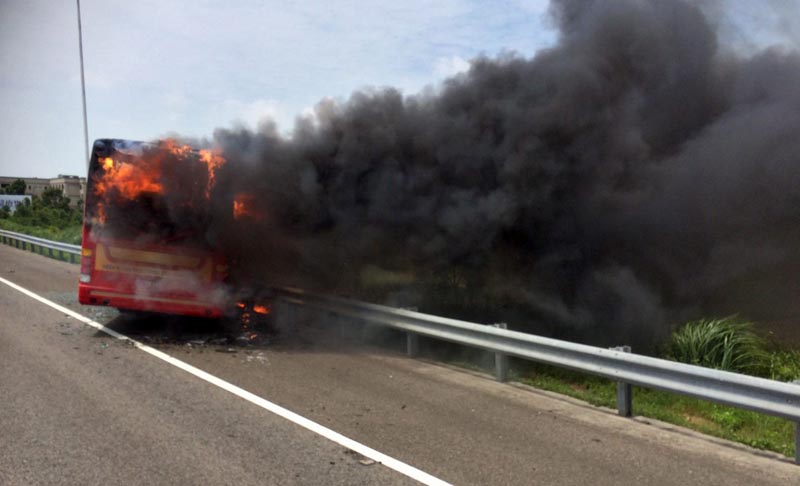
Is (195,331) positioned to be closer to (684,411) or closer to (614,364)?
(614,364)

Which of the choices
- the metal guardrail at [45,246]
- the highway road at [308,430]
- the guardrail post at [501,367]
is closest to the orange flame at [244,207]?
the highway road at [308,430]

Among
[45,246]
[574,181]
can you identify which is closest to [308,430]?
[574,181]

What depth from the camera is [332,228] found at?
10.2 m

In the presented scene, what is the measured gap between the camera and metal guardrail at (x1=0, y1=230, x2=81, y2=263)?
66.1 feet

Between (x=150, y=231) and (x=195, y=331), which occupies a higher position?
(x=150, y=231)

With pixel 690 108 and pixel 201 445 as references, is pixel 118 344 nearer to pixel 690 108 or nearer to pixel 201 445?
pixel 201 445

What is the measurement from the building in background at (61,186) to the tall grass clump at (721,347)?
51504 mm

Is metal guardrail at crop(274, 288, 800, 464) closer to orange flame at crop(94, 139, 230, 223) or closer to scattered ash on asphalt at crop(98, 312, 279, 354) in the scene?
scattered ash on asphalt at crop(98, 312, 279, 354)

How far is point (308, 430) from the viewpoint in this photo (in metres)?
5.43

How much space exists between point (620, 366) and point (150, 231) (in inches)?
256

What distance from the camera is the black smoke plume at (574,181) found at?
31.3 feet

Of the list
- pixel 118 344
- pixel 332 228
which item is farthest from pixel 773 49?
pixel 118 344

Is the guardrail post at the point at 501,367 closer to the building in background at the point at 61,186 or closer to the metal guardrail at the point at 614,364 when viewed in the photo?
the metal guardrail at the point at 614,364

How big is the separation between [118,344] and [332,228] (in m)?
3.38
